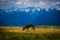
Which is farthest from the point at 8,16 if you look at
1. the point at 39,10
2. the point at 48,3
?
the point at 48,3

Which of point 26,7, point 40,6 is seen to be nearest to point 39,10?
point 40,6

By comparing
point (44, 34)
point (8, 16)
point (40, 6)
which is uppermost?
point (40, 6)

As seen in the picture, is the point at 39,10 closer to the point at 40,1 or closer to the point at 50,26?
the point at 40,1

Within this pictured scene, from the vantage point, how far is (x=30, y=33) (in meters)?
1.84

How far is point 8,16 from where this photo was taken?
6.25 feet

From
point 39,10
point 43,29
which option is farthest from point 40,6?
point 43,29

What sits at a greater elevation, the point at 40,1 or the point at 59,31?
the point at 40,1

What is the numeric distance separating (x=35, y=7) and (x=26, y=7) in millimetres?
120

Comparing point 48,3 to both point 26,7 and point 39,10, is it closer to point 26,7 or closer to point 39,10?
point 39,10

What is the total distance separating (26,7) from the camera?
1.89 m

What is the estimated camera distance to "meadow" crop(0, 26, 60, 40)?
1822mm

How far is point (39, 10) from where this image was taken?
6.21 feet

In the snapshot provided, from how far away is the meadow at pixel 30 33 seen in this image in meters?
1.82

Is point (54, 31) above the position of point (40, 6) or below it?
below
